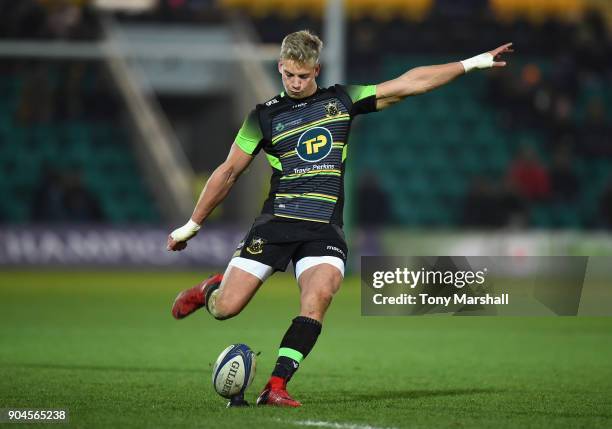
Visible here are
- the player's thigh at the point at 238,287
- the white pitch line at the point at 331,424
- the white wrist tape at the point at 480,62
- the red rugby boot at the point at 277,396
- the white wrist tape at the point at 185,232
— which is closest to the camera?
the white pitch line at the point at 331,424

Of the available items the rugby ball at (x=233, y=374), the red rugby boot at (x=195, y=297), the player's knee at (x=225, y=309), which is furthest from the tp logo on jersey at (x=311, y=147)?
the rugby ball at (x=233, y=374)

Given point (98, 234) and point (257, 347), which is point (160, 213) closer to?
point (98, 234)

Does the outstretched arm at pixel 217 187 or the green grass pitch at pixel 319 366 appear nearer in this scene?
the green grass pitch at pixel 319 366

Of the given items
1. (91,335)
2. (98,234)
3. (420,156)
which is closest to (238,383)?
(91,335)

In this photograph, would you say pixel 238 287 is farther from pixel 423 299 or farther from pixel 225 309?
pixel 423 299

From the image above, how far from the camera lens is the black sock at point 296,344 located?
6496 millimetres

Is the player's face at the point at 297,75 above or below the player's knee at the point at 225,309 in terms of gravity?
above

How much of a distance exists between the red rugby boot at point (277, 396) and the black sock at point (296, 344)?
0.21 ft

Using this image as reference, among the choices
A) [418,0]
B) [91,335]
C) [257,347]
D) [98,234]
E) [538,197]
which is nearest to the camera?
[257,347]

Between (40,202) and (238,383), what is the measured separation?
14.7 m

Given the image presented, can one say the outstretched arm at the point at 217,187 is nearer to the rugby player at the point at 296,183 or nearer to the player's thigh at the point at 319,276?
the rugby player at the point at 296,183

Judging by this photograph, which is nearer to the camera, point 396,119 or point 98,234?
point 98,234

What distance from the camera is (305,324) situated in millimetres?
6547

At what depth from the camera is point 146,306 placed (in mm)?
14430
